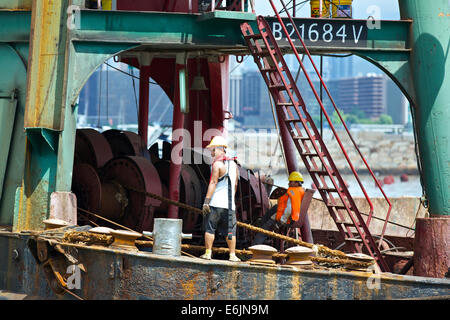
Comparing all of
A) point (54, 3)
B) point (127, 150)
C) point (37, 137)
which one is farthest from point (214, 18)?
point (127, 150)

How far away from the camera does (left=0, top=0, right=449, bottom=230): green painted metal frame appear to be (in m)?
12.8

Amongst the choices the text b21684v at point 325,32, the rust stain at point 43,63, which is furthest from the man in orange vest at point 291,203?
the rust stain at point 43,63

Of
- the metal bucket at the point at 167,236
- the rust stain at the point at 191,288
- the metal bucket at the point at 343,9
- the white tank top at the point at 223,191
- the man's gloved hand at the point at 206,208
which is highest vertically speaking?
the metal bucket at the point at 343,9

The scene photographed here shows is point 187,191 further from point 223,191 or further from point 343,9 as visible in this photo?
point 223,191

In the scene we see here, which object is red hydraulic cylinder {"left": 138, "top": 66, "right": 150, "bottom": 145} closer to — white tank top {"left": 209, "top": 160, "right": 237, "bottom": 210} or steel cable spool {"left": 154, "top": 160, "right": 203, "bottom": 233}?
steel cable spool {"left": 154, "top": 160, "right": 203, "bottom": 233}

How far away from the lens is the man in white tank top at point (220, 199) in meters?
11.0

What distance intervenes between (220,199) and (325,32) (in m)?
3.90

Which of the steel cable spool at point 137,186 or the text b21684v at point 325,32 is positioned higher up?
the text b21684v at point 325,32

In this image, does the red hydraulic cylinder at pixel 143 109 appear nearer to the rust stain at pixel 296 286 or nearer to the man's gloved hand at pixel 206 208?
the man's gloved hand at pixel 206 208

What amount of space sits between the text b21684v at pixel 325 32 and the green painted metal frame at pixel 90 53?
5.2 inches

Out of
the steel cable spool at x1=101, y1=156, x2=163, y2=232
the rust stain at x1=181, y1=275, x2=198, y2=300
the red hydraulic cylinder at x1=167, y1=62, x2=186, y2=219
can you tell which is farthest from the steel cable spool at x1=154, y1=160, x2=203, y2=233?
the rust stain at x1=181, y1=275, x2=198, y2=300

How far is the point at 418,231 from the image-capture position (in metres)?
11.9

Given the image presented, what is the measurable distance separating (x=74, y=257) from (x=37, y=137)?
8.36 ft

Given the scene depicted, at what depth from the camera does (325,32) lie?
13.2 meters
